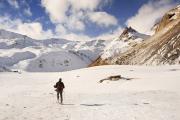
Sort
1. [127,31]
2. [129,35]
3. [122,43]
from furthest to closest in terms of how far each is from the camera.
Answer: [127,31] → [129,35] → [122,43]

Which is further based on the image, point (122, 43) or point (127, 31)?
point (127, 31)

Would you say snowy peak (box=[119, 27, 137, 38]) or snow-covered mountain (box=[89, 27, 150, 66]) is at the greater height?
snowy peak (box=[119, 27, 137, 38])

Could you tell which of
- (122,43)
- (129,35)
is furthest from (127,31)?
(122,43)

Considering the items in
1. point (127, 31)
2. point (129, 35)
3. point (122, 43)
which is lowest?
point (122, 43)

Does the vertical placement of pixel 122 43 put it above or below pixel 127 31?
below

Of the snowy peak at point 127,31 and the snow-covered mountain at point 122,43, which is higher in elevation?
the snowy peak at point 127,31

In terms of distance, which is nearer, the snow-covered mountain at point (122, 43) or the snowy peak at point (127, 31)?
the snow-covered mountain at point (122, 43)

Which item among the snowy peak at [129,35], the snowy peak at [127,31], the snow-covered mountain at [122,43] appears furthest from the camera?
the snowy peak at [127,31]

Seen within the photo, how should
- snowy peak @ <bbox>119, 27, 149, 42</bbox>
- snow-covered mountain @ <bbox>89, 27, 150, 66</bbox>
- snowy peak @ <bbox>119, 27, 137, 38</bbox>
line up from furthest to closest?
snowy peak @ <bbox>119, 27, 137, 38</bbox> → snowy peak @ <bbox>119, 27, 149, 42</bbox> → snow-covered mountain @ <bbox>89, 27, 150, 66</bbox>

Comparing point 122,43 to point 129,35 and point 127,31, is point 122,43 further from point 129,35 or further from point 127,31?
point 127,31

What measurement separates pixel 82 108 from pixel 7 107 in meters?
5.93

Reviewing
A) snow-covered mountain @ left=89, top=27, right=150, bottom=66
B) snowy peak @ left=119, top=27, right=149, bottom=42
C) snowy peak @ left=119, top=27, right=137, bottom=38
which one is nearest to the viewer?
snow-covered mountain @ left=89, top=27, right=150, bottom=66

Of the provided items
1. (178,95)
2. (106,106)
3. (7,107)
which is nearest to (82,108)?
(106,106)

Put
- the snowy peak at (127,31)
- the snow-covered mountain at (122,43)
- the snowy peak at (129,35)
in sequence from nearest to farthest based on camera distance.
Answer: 1. the snow-covered mountain at (122,43)
2. the snowy peak at (129,35)
3. the snowy peak at (127,31)
